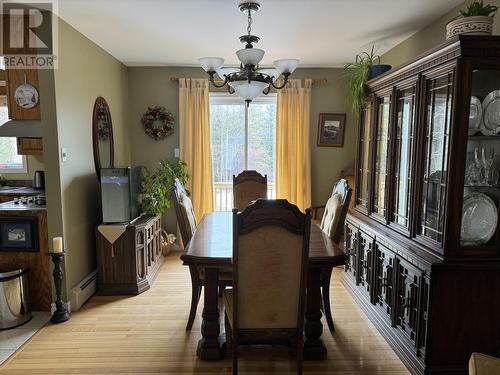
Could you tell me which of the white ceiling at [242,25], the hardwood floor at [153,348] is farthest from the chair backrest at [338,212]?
the white ceiling at [242,25]

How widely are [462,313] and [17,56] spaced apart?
3806mm

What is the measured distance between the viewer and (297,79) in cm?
473

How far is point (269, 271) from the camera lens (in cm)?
194

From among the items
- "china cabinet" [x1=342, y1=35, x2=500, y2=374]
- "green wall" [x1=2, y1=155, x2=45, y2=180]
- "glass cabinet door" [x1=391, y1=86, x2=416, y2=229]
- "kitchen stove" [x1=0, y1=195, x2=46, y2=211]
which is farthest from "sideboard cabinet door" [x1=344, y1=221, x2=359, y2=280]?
"green wall" [x1=2, y1=155, x2=45, y2=180]

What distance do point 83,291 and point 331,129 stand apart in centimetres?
358

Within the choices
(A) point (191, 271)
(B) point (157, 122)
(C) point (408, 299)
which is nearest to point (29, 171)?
(B) point (157, 122)

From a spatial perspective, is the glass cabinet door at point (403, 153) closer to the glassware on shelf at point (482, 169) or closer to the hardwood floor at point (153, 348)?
the glassware on shelf at point (482, 169)

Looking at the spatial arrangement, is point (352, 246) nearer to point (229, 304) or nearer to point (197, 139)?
point (229, 304)

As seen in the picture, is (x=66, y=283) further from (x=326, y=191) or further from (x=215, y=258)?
(x=326, y=191)

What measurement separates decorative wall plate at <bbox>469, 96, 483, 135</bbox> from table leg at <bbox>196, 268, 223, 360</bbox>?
1840mm

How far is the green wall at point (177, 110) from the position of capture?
15.7 ft

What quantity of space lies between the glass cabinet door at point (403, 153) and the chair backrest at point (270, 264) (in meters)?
1.08

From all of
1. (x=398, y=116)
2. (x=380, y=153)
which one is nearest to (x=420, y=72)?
(x=398, y=116)

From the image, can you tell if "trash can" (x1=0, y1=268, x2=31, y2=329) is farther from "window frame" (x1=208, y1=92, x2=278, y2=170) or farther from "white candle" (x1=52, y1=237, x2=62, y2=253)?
"window frame" (x1=208, y1=92, x2=278, y2=170)
